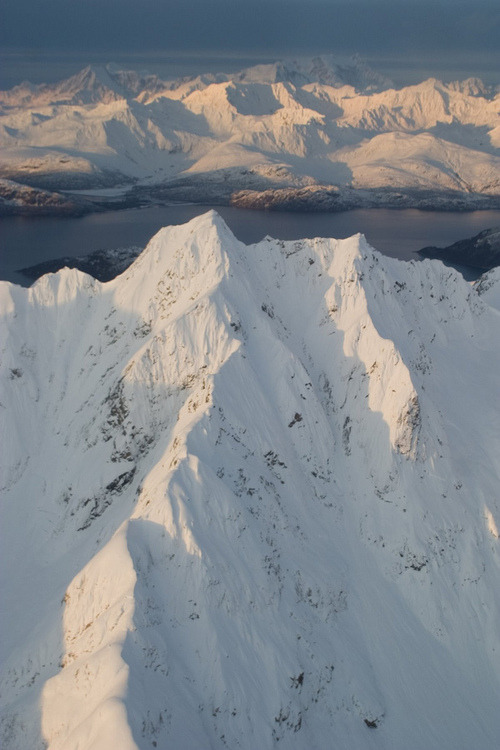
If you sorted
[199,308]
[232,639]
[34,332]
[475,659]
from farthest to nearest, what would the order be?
[34,332] < [199,308] < [475,659] < [232,639]

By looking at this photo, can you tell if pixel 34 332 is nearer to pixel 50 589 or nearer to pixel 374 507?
pixel 50 589

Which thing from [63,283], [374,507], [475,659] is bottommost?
[475,659]

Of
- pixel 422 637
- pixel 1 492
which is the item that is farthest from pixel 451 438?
pixel 1 492

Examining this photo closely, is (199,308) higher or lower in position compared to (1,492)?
higher

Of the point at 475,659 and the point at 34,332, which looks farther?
the point at 34,332

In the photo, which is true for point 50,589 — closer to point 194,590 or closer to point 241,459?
point 194,590

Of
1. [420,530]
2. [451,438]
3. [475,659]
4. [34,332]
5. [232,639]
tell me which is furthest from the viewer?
[34,332]
